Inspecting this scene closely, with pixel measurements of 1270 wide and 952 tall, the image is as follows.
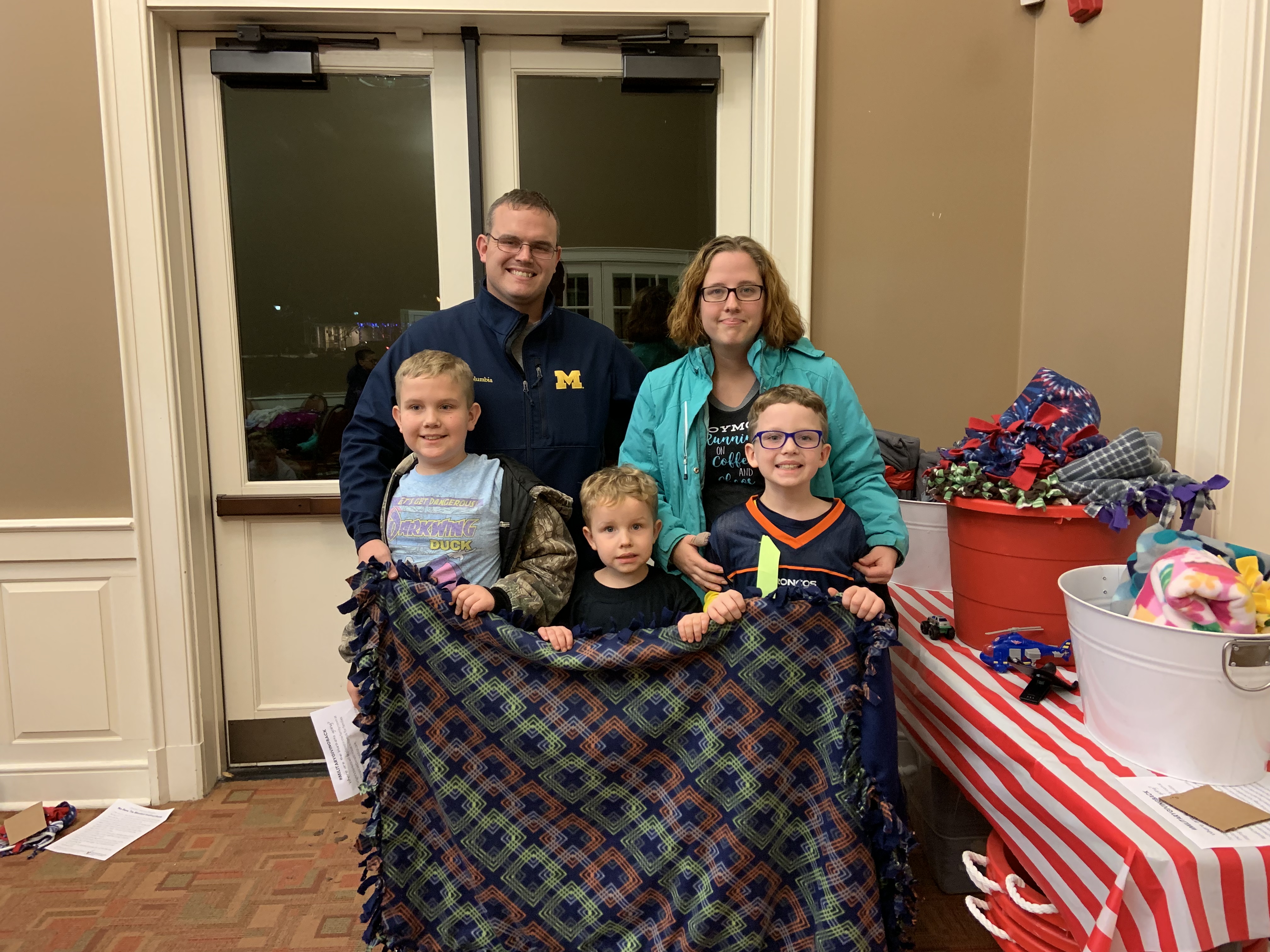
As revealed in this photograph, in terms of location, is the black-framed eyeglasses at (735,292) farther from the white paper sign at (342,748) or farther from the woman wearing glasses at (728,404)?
the white paper sign at (342,748)

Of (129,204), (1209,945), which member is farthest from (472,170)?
Answer: (1209,945)

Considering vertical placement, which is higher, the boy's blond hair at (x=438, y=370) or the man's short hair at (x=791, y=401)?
the boy's blond hair at (x=438, y=370)

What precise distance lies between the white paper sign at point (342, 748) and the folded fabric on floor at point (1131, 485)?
1.55 m

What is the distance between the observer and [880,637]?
144 cm

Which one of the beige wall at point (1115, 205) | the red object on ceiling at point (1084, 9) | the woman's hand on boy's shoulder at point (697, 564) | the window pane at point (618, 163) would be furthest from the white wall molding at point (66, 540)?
the red object on ceiling at point (1084, 9)

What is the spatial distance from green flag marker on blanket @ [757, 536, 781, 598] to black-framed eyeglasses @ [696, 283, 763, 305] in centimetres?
57

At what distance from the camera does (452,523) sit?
5.52 feet

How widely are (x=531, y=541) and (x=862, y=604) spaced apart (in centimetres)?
71

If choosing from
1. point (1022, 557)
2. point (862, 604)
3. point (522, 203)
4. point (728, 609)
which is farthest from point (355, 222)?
point (1022, 557)

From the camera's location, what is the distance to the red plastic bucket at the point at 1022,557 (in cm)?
163

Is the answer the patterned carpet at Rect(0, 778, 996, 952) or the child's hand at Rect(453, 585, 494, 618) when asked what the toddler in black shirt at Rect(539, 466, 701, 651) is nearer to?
the child's hand at Rect(453, 585, 494, 618)

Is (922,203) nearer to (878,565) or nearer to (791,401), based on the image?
(791,401)

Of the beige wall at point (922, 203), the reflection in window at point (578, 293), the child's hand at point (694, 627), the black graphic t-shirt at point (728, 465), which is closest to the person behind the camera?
the child's hand at point (694, 627)

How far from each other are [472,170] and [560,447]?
111cm
